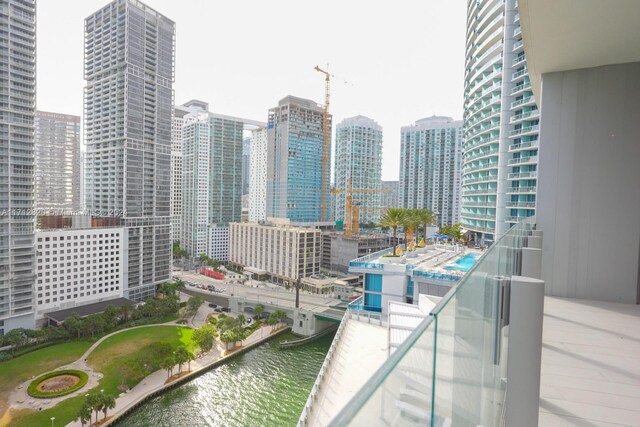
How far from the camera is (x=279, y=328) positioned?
26.6 metres

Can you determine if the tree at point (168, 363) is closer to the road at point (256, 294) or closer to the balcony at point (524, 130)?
the road at point (256, 294)

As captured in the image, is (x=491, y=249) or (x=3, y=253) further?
(x=3, y=253)

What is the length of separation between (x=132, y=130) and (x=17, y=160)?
31.9 ft

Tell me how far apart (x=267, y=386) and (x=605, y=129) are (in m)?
18.9

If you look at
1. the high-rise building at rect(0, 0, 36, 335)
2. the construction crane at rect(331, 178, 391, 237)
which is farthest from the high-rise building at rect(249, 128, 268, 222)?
the high-rise building at rect(0, 0, 36, 335)

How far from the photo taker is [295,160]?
51281 mm

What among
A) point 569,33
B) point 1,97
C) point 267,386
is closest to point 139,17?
point 1,97

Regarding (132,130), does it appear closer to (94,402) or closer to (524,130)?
(94,402)

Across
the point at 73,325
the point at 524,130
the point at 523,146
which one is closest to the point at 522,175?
the point at 523,146

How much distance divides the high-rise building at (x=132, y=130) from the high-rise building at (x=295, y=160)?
19.5 m

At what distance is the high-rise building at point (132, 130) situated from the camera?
30.7 metres

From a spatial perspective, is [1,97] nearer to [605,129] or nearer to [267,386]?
[267,386]

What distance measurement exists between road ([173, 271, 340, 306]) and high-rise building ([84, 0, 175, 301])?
484 centimetres

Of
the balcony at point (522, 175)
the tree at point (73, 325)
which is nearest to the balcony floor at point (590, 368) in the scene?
the balcony at point (522, 175)
